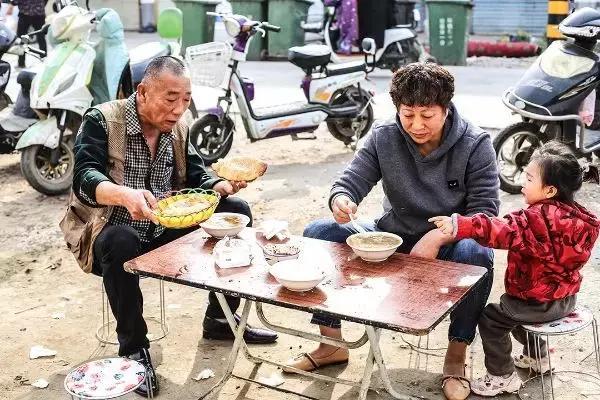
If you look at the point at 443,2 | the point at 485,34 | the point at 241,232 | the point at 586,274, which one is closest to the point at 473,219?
the point at 241,232

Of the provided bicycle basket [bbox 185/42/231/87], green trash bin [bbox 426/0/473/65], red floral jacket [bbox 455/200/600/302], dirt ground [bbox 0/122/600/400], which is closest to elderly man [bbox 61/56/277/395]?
dirt ground [bbox 0/122/600/400]

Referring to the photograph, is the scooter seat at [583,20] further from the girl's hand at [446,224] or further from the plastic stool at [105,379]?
the plastic stool at [105,379]

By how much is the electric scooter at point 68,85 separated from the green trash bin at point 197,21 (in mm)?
5993

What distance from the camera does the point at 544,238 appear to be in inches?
115

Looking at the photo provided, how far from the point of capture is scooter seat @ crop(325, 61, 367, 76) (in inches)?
276

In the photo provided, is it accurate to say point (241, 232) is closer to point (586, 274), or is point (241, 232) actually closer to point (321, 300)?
point (321, 300)

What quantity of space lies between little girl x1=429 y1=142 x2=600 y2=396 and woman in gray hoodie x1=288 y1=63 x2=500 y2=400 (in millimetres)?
123

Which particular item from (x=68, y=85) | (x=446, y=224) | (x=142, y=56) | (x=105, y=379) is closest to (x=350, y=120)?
(x=142, y=56)

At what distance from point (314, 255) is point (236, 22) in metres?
4.06

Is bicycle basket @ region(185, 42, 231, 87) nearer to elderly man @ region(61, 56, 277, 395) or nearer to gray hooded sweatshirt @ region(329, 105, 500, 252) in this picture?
elderly man @ region(61, 56, 277, 395)

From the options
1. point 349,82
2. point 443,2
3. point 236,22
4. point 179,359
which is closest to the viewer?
point 179,359

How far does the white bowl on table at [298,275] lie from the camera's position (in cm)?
262

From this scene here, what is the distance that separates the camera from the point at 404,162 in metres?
3.34

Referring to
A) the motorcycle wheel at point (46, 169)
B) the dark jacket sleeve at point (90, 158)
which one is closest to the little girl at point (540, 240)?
the dark jacket sleeve at point (90, 158)
